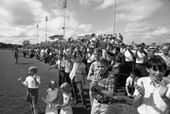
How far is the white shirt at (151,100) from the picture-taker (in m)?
1.57

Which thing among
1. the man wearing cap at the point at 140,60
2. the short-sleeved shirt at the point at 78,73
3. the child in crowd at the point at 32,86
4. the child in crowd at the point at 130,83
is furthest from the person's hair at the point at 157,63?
the man wearing cap at the point at 140,60

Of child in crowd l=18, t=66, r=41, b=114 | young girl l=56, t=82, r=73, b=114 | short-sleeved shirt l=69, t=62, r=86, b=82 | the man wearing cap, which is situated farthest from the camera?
the man wearing cap

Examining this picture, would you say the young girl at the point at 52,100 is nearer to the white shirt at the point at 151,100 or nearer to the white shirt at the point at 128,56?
the white shirt at the point at 151,100

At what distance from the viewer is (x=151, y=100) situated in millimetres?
1623

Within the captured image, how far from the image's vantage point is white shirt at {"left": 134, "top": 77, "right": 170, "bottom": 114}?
157 centimetres

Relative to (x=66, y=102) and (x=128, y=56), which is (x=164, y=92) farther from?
(x=128, y=56)

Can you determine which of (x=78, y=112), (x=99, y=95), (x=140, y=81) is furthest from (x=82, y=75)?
(x=140, y=81)

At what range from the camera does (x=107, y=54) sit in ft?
23.1

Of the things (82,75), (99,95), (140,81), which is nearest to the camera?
(140,81)

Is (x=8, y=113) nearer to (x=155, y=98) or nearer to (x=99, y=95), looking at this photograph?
(x=99, y=95)

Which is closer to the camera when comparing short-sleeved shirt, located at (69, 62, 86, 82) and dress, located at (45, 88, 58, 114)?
dress, located at (45, 88, 58, 114)

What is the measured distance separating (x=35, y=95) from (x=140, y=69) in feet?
14.3

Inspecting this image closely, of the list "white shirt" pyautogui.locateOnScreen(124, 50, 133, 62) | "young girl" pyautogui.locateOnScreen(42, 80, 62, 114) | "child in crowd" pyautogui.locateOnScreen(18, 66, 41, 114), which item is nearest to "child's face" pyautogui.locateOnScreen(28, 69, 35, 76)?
"child in crowd" pyautogui.locateOnScreen(18, 66, 41, 114)

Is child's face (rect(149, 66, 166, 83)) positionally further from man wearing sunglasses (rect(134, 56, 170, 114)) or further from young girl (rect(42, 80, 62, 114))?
young girl (rect(42, 80, 62, 114))
